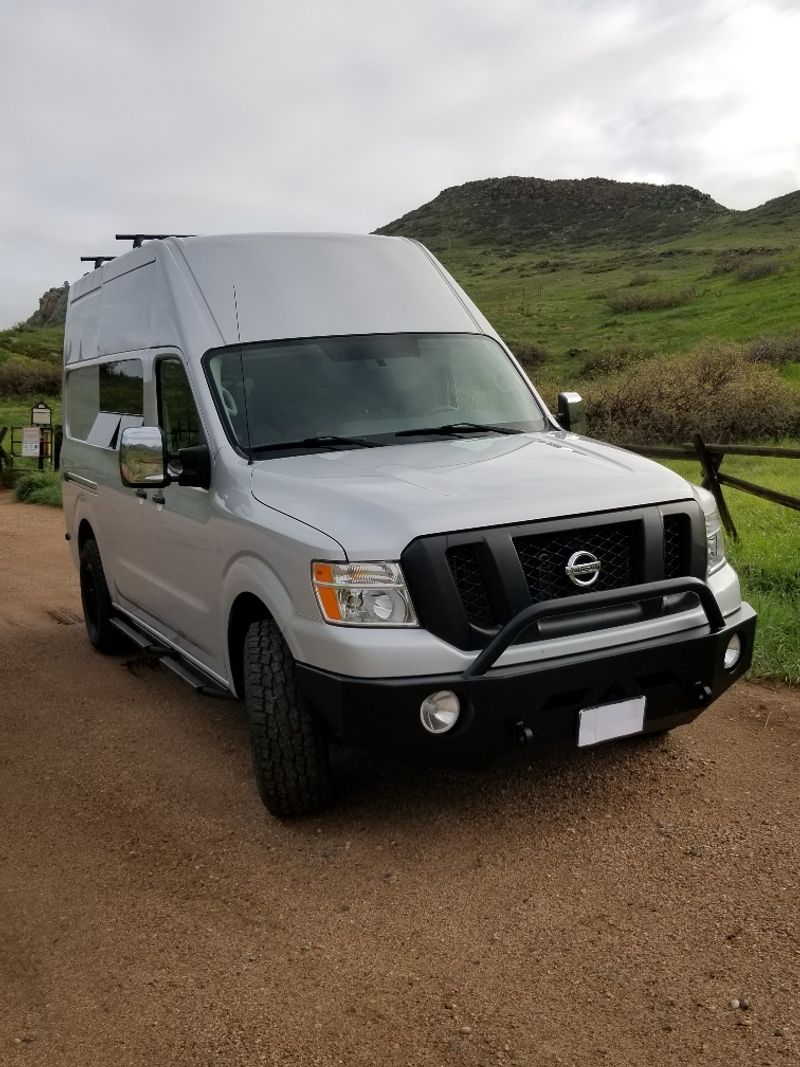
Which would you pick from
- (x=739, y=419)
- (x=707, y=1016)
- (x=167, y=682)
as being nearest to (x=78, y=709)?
(x=167, y=682)

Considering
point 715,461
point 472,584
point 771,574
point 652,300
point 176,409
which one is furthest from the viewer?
point 652,300

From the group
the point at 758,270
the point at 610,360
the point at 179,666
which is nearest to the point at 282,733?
the point at 179,666

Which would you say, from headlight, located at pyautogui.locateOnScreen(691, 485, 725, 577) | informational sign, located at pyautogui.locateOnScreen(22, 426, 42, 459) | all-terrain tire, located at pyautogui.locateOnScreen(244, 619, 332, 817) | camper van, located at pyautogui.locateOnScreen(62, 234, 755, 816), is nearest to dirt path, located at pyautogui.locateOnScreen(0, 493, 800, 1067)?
all-terrain tire, located at pyautogui.locateOnScreen(244, 619, 332, 817)

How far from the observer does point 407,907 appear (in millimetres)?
3514

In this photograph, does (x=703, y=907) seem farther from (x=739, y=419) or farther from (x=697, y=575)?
(x=739, y=419)

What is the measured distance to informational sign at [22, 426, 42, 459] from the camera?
809 inches

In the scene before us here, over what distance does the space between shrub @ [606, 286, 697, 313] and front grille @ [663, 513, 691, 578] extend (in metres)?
43.5

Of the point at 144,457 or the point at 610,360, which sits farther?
the point at 610,360

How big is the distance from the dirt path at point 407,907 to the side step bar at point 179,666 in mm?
378

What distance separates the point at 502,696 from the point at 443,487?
83 centimetres

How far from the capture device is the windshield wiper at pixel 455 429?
15.8 feet

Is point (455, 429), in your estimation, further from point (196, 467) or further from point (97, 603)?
point (97, 603)

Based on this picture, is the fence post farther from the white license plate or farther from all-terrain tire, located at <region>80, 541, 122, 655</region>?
the white license plate

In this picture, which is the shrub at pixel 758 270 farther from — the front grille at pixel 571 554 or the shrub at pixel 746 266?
the front grille at pixel 571 554
